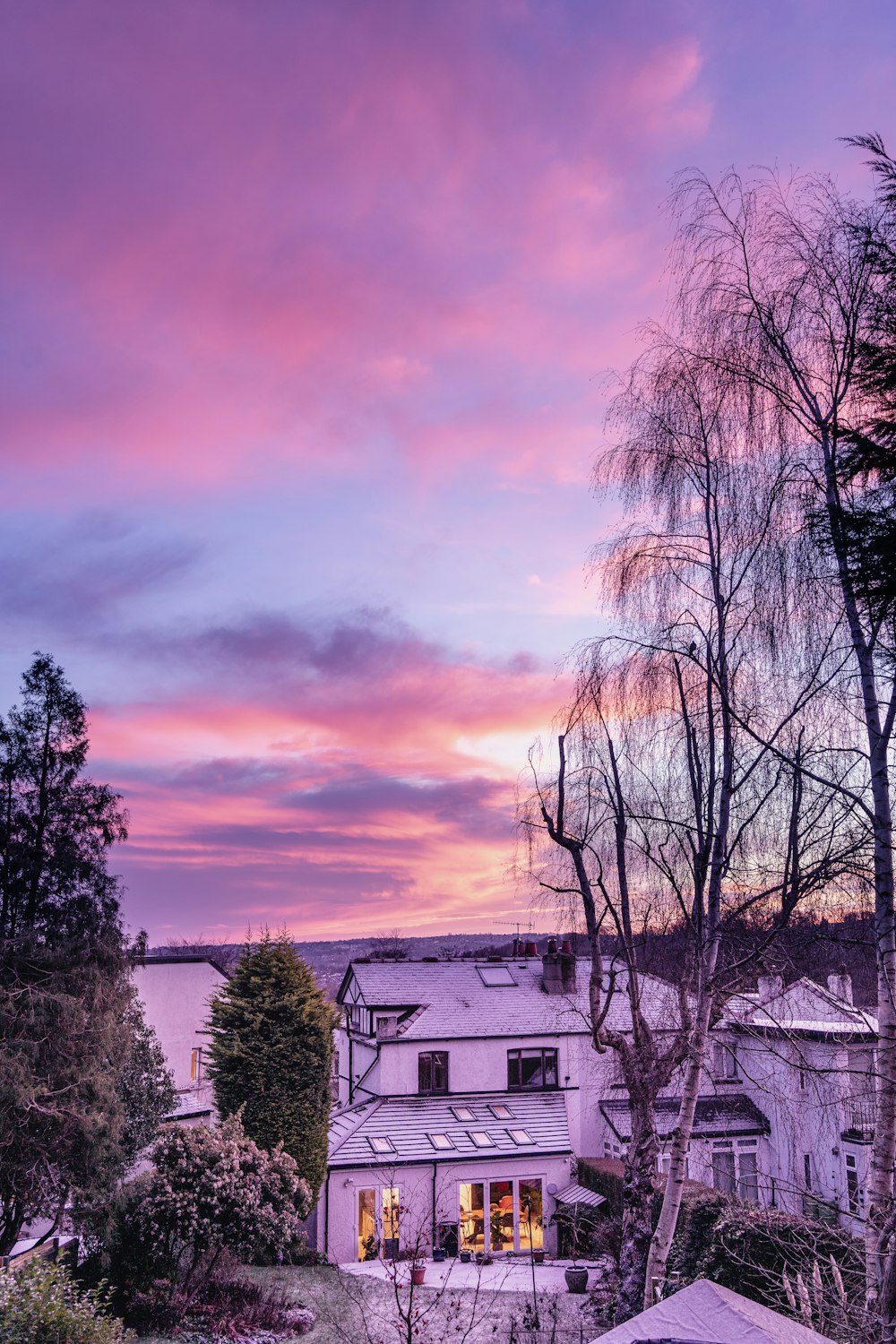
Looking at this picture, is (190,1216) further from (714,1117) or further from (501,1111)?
(714,1117)

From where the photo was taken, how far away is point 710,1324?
7.27 metres

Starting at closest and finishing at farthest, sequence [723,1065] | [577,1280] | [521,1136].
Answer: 1. [577,1280]
2. [521,1136]
3. [723,1065]

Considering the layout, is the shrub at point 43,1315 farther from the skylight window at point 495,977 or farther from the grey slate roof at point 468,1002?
the skylight window at point 495,977

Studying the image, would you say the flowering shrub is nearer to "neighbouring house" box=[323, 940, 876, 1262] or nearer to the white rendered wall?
"neighbouring house" box=[323, 940, 876, 1262]

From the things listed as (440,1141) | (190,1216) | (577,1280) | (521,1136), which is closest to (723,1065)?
(521,1136)

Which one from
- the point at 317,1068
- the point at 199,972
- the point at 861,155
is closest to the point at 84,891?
the point at 317,1068

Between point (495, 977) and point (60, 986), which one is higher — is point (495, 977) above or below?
below

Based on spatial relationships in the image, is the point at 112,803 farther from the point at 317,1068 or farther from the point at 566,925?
the point at 566,925

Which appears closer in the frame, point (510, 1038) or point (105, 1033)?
point (105, 1033)

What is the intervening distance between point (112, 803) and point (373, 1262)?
14.6 meters

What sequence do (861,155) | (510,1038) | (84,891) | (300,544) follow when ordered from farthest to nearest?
(510,1038) → (84,891) → (300,544) → (861,155)

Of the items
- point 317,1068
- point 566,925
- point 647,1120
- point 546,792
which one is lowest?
point 317,1068

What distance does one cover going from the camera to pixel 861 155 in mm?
9375

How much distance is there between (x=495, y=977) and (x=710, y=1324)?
2661 centimetres
